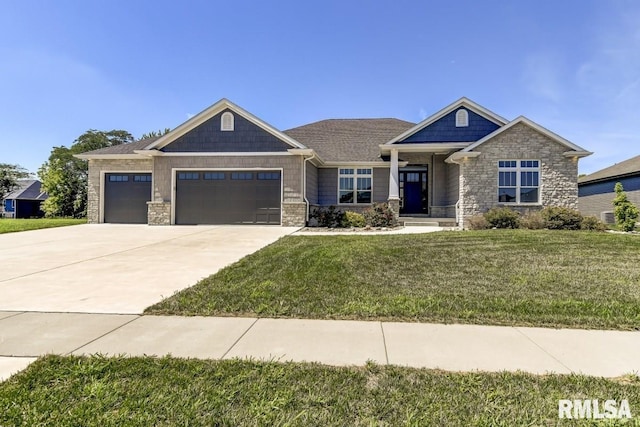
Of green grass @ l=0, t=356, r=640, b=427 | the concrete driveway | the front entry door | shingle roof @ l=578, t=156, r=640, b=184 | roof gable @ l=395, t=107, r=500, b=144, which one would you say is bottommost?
green grass @ l=0, t=356, r=640, b=427

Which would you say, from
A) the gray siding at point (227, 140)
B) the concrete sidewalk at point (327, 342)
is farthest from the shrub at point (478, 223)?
the concrete sidewalk at point (327, 342)

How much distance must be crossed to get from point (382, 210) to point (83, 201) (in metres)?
25.4

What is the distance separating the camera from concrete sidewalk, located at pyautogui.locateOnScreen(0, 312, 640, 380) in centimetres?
299

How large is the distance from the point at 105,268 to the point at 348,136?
17.7m

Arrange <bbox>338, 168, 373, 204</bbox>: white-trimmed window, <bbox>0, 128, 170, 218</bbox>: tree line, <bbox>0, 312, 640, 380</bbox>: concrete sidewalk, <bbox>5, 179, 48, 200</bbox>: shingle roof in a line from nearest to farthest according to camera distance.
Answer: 1. <bbox>0, 312, 640, 380</bbox>: concrete sidewalk
2. <bbox>338, 168, 373, 204</bbox>: white-trimmed window
3. <bbox>0, 128, 170, 218</bbox>: tree line
4. <bbox>5, 179, 48, 200</bbox>: shingle roof

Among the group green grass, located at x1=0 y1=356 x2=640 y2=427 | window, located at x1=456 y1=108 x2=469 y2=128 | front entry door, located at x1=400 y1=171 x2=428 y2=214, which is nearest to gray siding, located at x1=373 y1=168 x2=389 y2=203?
front entry door, located at x1=400 y1=171 x2=428 y2=214

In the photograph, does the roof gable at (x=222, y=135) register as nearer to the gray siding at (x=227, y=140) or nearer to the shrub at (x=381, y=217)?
the gray siding at (x=227, y=140)

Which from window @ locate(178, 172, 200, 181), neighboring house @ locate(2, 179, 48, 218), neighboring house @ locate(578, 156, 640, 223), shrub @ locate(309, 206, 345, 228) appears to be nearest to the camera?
shrub @ locate(309, 206, 345, 228)

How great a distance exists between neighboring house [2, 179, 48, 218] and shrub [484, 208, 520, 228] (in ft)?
145

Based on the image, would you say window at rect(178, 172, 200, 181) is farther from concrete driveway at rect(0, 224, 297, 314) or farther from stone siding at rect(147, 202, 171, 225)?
concrete driveway at rect(0, 224, 297, 314)

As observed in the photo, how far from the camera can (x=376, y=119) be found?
2436 cm

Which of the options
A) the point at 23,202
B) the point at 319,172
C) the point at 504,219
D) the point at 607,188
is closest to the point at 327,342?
the point at 504,219

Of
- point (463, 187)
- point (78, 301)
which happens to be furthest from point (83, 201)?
point (463, 187)

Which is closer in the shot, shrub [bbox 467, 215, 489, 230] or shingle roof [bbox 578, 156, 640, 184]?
shrub [bbox 467, 215, 489, 230]
